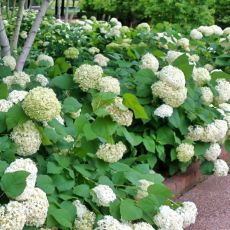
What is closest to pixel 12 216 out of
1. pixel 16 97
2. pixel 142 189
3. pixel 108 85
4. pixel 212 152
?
pixel 16 97

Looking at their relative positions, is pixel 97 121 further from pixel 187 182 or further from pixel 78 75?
pixel 187 182

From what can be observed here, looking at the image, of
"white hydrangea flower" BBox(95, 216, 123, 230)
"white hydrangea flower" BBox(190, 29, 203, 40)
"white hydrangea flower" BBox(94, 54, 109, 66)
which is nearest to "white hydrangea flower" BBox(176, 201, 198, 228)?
"white hydrangea flower" BBox(95, 216, 123, 230)

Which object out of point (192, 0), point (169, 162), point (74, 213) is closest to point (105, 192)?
point (74, 213)

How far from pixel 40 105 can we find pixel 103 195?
54 cm

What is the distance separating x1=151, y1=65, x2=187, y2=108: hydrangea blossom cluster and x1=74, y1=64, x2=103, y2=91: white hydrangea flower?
550 millimetres

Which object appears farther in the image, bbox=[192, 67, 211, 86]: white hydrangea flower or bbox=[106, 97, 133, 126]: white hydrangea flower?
bbox=[192, 67, 211, 86]: white hydrangea flower

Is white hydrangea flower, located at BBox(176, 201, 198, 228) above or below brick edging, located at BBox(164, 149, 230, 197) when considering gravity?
above

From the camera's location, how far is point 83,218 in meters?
2.52

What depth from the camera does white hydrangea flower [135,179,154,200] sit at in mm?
2789

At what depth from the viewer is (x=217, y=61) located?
232 inches

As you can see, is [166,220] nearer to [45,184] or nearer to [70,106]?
[45,184]

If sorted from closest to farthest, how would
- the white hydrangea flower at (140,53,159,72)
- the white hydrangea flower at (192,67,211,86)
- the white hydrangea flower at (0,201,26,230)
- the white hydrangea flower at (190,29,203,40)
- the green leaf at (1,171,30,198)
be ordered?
the white hydrangea flower at (0,201,26,230)
the green leaf at (1,171,30,198)
the white hydrangea flower at (140,53,159,72)
the white hydrangea flower at (192,67,211,86)
the white hydrangea flower at (190,29,203,40)

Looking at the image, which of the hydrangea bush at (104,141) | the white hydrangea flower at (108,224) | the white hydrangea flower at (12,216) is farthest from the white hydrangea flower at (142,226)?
the white hydrangea flower at (12,216)

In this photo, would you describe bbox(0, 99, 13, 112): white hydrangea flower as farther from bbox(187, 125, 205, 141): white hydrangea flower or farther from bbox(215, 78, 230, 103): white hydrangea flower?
bbox(215, 78, 230, 103): white hydrangea flower
